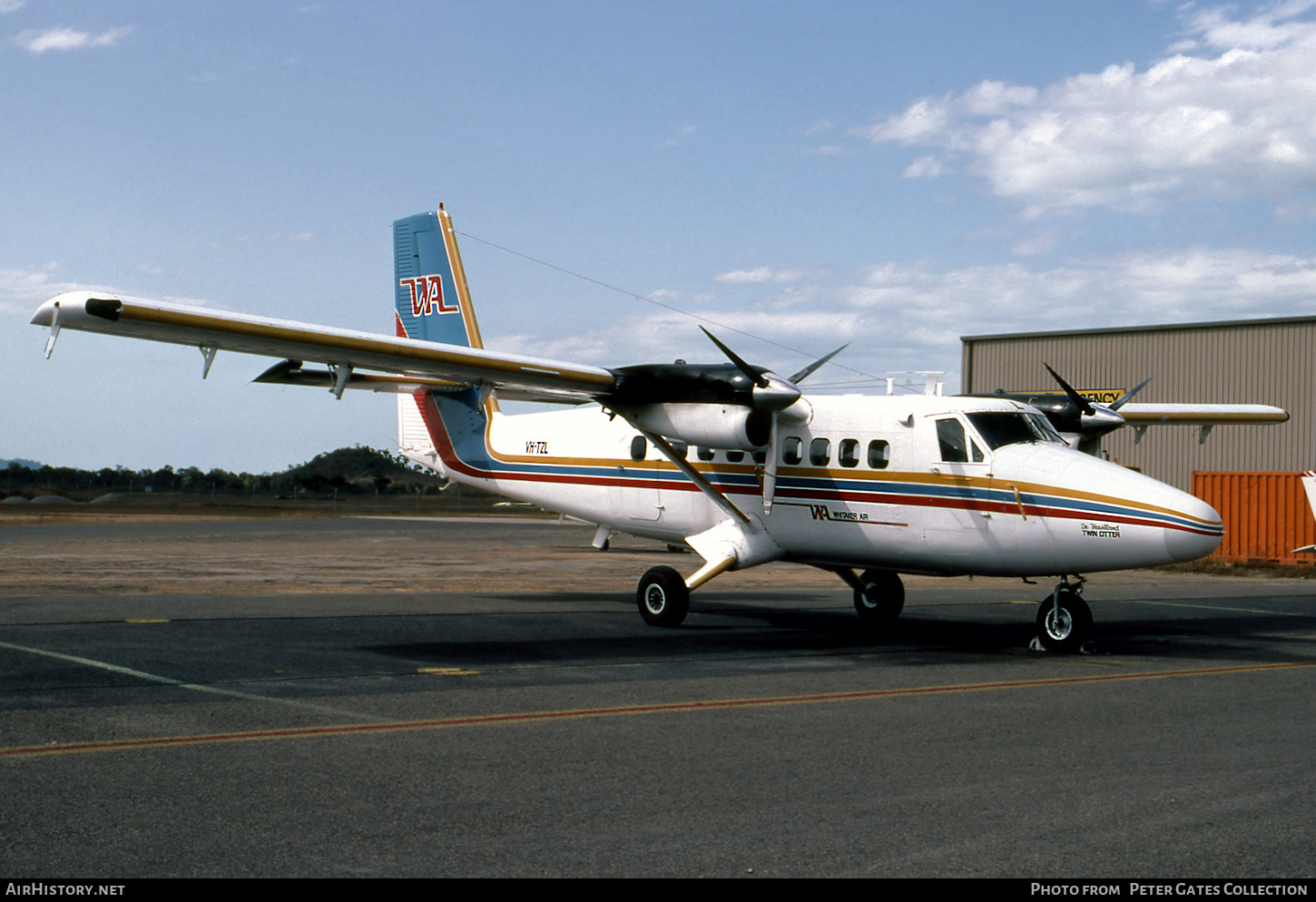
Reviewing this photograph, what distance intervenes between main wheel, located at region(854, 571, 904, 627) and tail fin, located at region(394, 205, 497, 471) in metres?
7.47

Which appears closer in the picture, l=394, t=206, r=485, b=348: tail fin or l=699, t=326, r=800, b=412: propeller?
l=699, t=326, r=800, b=412: propeller

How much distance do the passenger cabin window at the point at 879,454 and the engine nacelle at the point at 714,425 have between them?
1.38m

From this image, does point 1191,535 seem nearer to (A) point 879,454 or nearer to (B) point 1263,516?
(A) point 879,454

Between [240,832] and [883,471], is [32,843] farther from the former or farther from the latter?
[883,471]

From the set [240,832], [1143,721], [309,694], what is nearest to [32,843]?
[240,832]

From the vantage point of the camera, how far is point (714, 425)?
1540 centimetres

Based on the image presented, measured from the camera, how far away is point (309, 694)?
32.4 feet

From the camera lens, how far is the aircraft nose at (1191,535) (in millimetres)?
12727

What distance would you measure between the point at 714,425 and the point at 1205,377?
3006 cm

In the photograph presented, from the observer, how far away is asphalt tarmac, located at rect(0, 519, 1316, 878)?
5.53 meters

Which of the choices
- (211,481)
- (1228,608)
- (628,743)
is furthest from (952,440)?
(211,481)

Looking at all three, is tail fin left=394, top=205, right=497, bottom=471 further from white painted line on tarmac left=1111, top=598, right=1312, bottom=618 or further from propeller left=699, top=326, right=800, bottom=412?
white painted line on tarmac left=1111, top=598, right=1312, bottom=618

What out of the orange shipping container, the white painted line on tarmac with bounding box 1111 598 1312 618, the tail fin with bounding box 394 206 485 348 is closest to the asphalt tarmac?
the white painted line on tarmac with bounding box 1111 598 1312 618

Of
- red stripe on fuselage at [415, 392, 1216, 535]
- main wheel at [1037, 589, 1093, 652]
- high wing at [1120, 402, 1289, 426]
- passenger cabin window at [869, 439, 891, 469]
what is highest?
high wing at [1120, 402, 1289, 426]
